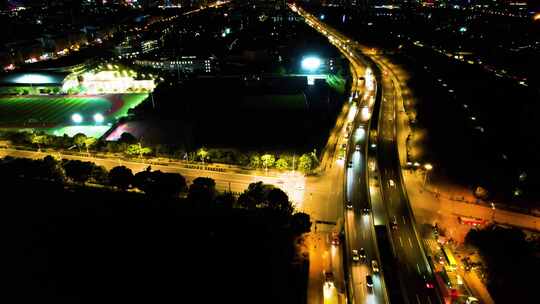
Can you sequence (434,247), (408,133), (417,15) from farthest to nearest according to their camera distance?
(417,15), (408,133), (434,247)

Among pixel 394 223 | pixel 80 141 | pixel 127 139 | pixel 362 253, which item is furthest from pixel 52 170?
pixel 394 223

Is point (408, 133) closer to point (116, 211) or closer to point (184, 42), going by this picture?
point (116, 211)

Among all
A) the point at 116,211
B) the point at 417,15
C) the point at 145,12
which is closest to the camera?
the point at 116,211

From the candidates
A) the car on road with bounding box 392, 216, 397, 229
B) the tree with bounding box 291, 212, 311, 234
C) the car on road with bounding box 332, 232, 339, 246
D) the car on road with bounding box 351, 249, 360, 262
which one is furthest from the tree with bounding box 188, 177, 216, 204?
the car on road with bounding box 392, 216, 397, 229

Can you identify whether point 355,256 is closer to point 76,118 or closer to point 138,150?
point 138,150

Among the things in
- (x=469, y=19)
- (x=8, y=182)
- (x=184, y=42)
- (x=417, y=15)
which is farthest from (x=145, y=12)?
(x=8, y=182)

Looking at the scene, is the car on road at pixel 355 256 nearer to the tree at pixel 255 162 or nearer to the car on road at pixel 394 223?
the car on road at pixel 394 223

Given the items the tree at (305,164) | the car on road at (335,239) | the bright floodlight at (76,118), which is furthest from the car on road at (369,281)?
the bright floodlight at (76,118)
